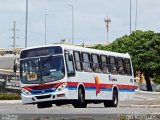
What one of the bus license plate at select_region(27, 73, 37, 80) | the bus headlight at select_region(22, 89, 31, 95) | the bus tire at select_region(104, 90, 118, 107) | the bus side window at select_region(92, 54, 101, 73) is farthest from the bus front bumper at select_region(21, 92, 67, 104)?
the bus tire at select_region(104, 90, 118, 107)

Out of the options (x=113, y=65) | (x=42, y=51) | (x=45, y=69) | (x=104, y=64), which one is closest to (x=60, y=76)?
(x=45, y=69)

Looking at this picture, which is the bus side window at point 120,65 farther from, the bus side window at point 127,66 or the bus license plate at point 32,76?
the bus license plate at point 32,76

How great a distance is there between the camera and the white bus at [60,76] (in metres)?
26.5

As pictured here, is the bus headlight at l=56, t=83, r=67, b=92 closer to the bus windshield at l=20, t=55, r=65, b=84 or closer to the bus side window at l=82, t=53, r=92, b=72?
the bus windshield at l=20, t=55, r=65, b=84

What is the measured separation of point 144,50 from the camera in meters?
76.2

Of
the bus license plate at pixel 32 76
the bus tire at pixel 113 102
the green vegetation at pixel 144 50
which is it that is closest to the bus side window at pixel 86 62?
the bus license plate at pixel 32 76

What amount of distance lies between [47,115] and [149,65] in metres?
57.0

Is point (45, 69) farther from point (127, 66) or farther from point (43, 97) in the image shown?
point (127, 66)

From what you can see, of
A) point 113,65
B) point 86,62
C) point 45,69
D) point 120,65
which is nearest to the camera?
point 45,69

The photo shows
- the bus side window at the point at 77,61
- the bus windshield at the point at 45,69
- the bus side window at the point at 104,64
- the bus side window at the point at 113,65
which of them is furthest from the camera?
the bus side window at the point at 113,65

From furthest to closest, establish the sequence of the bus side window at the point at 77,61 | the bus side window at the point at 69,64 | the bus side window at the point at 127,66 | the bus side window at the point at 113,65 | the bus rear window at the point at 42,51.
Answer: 1. the bus side window at the point at 127,66
2. the bus side window at the point at 113,65
3. the bus side window at the point at 77,61
4. the bus rear window at the point at 42,51
5. the bus side window at the point at 69,64

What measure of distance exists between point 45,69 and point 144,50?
5068cm

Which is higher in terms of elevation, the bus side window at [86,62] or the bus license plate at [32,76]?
the bus side window at [86,62]

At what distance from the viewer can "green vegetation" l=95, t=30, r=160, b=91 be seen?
A: 74.1 meters
